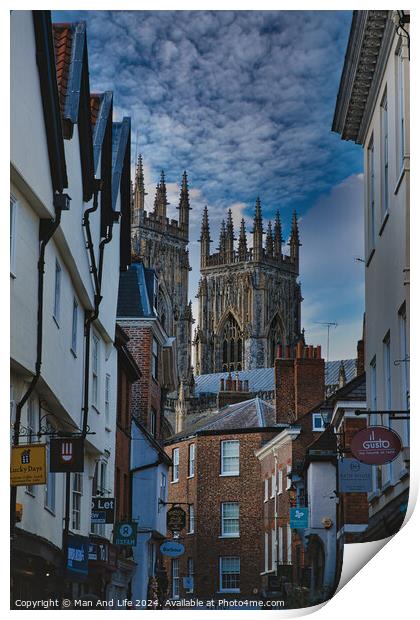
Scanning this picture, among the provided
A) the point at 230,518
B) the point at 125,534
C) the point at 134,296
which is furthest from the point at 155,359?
the point at 125,534

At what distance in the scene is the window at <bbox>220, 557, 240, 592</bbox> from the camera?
3356 cm

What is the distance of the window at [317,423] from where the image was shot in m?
35.1

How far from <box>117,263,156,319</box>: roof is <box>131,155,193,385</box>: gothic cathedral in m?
68.3

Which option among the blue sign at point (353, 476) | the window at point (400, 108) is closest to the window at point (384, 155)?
the window at point (400, 108)

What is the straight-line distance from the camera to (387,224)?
19.5m

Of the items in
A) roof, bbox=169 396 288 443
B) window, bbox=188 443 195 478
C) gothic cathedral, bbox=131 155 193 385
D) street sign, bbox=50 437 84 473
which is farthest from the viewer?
gothic cathedral, bbox=131 155 193 385

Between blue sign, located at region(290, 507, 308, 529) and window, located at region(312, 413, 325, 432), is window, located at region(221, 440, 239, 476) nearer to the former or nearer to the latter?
window, located at region(312, 413, 325, 432)

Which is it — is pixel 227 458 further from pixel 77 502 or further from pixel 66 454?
pixel 66 454

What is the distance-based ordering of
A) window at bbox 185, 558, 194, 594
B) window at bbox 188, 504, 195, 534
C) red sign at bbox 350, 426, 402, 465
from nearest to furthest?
red sign at bbox 350, 426, 402, 465 < window at bbox 185, 558, 194, 594 < window at bbox 188, 504, 195, 534

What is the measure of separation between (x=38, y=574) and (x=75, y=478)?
17.3 ft

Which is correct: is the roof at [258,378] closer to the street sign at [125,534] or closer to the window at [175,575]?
the window at [175,575]

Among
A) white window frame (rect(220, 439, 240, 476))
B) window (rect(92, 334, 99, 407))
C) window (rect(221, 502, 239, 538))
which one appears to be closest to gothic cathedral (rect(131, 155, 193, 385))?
white window frame (rect(220, 439, 240, 476))

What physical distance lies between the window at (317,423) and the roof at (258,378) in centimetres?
5623
